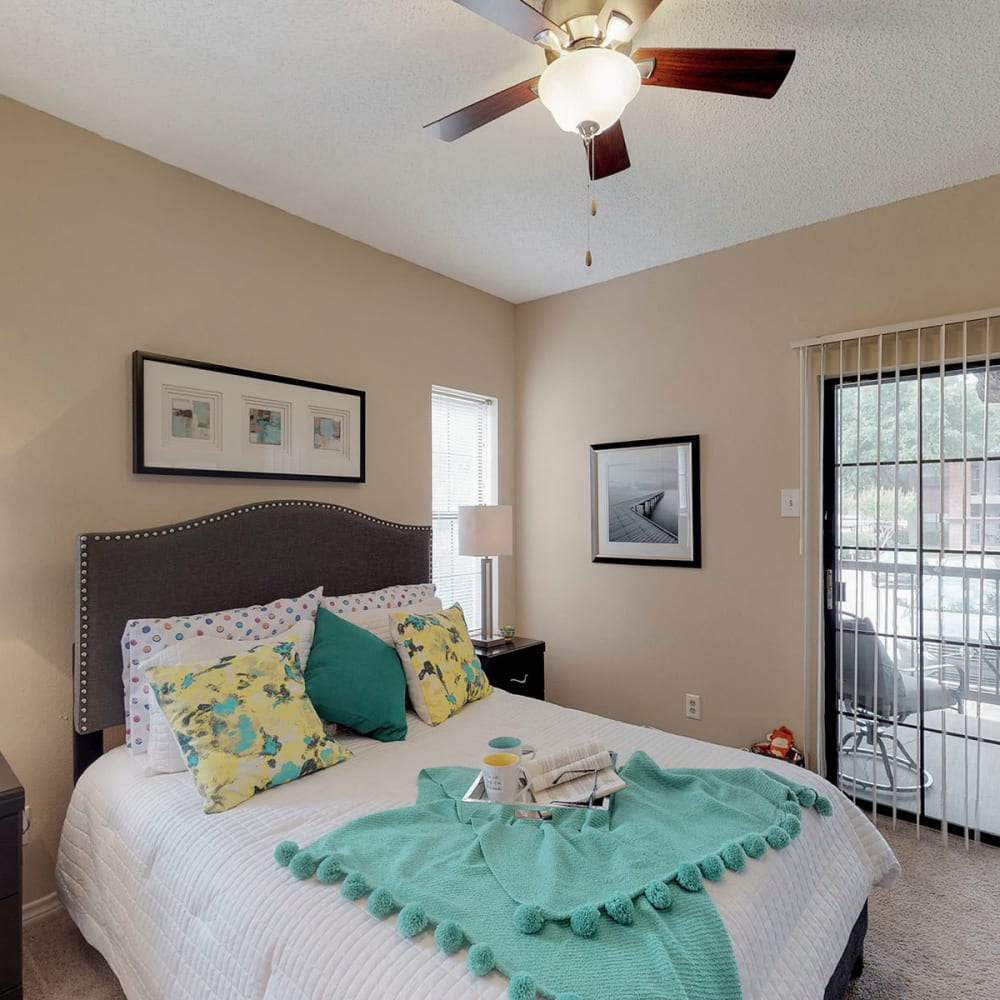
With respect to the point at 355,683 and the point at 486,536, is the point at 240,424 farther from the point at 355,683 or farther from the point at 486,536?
the point at 486,536

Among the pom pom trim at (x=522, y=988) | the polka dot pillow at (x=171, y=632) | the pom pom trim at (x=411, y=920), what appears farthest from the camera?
the polka dot pillow at (x=171, y=632)

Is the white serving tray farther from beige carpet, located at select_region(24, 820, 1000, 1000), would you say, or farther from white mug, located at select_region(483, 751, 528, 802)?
beige carpet, located at select_region(24, 820, 1000, 1000)

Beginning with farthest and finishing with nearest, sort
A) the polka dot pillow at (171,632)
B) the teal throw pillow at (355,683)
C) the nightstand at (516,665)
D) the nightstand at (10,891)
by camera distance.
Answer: the nightstand at (516,665) → the teal throw pillow at (355,683) → the polka dot pillow at (171,632) → the nightstand at (10,891)

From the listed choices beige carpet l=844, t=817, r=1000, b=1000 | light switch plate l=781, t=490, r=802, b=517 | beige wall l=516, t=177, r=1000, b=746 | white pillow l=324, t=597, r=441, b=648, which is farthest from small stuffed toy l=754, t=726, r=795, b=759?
white pillow l=324, t=597, r=441, b=648

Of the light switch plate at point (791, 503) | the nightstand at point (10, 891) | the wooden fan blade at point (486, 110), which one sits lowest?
the nightstand at point (10, 891)

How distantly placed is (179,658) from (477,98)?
6.67 ft

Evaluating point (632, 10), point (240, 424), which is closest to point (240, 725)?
point (240, 424)

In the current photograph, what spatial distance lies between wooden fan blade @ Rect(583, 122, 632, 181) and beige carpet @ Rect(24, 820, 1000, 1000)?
2503 mm

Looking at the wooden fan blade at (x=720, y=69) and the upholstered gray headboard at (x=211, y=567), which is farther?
the upholstered gray headboard at (x=211, y=567)

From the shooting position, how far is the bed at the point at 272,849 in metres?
1.24

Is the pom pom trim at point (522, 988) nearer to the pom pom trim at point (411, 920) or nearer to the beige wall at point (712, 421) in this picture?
the pom pom trim at point (411, 920)

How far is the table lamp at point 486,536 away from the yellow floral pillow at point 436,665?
68cm

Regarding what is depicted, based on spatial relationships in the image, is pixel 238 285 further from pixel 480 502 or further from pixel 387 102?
pixel 480 502

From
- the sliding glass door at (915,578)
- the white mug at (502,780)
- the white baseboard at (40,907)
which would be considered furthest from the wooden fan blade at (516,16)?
the white baseboard at (40,907)
